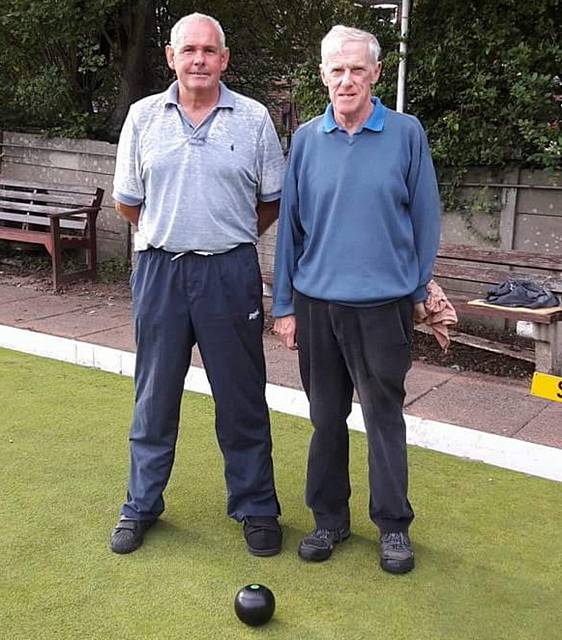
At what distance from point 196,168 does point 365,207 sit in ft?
1.91

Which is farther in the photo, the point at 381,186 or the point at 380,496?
the point at 380,496

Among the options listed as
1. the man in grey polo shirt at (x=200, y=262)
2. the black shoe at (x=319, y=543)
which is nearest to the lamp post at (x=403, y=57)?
the man in grey polo shirt at (x=200, y=262)

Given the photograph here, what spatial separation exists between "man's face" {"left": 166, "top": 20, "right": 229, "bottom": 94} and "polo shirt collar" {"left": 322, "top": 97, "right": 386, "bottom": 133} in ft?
1.32

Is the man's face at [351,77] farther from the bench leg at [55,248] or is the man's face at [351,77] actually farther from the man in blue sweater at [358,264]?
the bench leg at [55,248]

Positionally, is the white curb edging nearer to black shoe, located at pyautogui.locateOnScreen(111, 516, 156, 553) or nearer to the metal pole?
black shoe, located at pyautogui.locateOnScreen(111, 516, 156, 553)

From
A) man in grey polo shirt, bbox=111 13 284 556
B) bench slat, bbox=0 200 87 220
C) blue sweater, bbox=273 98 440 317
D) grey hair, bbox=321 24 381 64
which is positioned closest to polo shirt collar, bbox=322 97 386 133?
blue sweater, bbox=273 98 440 317

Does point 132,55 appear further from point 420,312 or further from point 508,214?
point 420,312

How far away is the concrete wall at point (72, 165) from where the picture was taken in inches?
321

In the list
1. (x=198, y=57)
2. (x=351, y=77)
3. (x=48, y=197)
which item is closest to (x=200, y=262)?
(x=198, y=57)

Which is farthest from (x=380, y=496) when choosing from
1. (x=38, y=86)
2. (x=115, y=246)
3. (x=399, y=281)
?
(x=38, y=86)

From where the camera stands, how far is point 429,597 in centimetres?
264

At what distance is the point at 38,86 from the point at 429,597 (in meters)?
7.55

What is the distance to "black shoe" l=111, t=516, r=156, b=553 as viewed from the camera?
114 inches

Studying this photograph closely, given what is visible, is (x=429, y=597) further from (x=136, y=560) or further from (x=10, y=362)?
(x=10, y=362)
